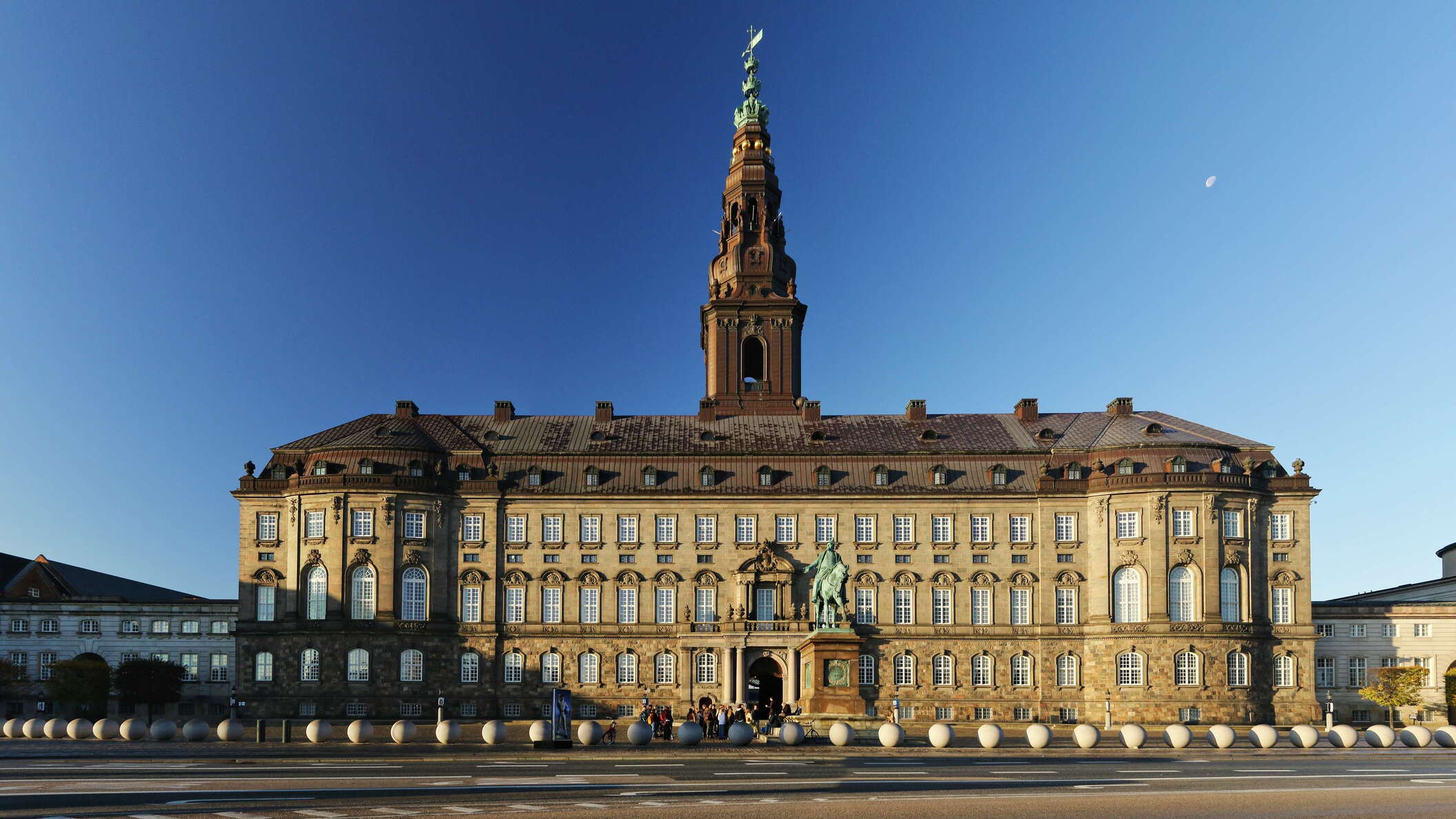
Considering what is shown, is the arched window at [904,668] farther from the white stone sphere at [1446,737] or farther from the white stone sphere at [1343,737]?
the white stone sphere at [1446,737]

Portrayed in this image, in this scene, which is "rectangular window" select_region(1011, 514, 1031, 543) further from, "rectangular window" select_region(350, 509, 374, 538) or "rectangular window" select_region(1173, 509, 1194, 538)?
"rectangular window" select_region(350, 509, 374, 538)

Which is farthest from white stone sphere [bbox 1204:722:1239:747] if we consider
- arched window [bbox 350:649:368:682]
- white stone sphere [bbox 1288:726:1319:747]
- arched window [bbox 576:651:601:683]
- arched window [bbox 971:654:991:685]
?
arched window [bbox 350:649:368:682]

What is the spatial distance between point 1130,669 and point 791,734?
43.8 metres

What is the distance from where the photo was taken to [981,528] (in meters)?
98.2

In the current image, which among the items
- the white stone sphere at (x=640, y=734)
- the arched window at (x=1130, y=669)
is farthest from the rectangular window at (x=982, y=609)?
the white stone sphere at (x=640, y=734)

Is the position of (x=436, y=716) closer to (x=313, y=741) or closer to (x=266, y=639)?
(x=266, y=639)

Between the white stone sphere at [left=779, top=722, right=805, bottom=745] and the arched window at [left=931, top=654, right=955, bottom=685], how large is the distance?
4099cm

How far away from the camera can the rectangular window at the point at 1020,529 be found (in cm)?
9775

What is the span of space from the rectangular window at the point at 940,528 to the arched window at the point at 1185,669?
1728 centimetres

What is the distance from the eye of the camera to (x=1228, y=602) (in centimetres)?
9319

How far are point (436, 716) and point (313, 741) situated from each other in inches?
1377

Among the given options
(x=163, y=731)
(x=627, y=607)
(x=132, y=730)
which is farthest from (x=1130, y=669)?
(x=132, y=730)

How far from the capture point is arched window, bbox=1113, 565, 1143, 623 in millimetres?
93875

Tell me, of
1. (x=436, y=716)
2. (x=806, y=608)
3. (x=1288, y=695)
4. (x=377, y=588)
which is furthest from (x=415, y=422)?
(x=1288, y=695)
